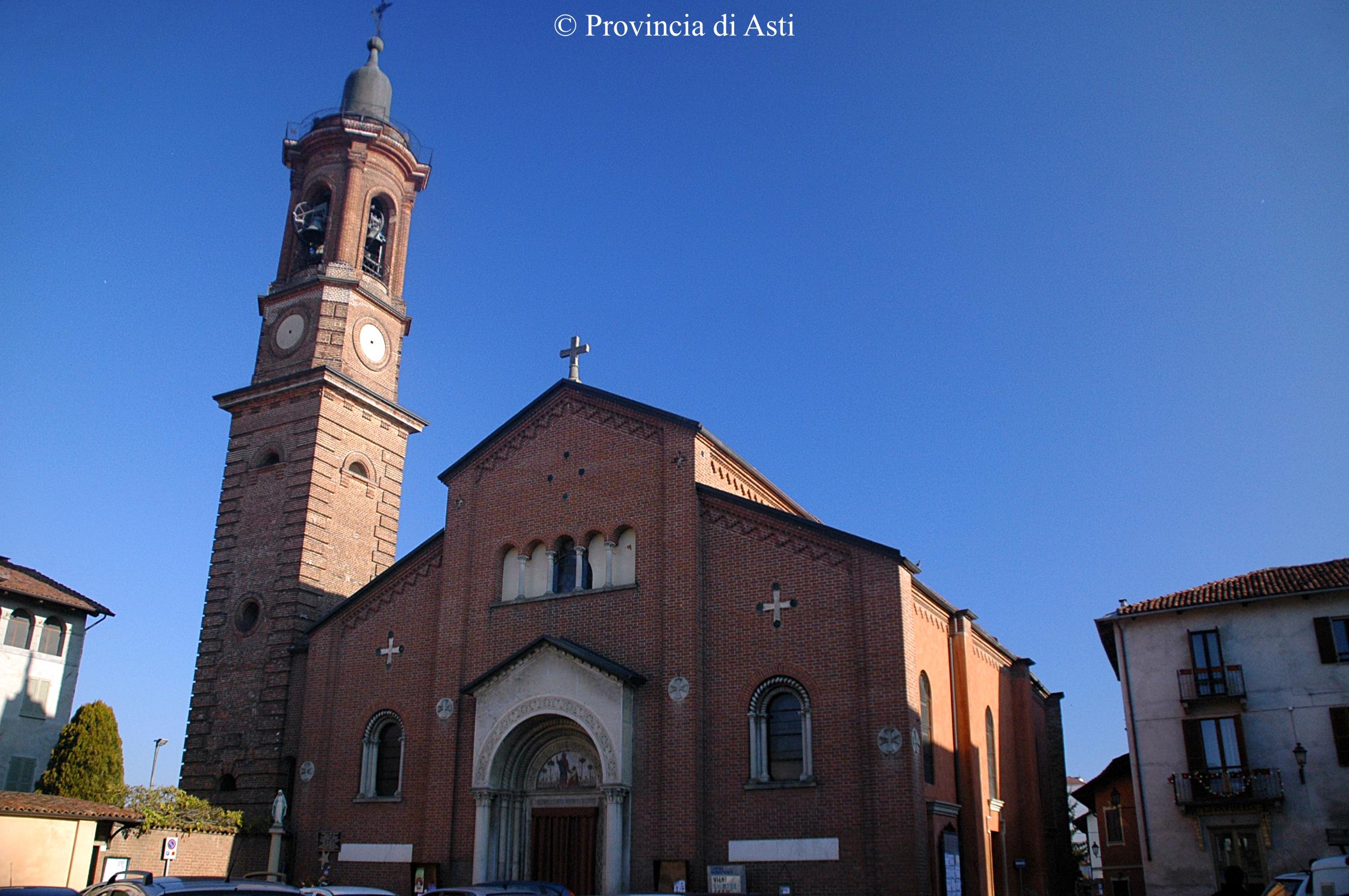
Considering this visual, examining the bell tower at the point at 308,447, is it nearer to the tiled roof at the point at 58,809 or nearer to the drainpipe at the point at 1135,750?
the tiled roof at the point at 58,809

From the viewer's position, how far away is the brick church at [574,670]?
68.5 ft

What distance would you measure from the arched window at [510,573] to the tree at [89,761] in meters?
10.5

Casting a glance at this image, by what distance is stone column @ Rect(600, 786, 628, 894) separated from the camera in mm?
21406

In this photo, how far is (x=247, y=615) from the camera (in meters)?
29.9

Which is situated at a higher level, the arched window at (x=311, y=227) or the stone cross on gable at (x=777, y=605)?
the arched window at (x=311, y=227)

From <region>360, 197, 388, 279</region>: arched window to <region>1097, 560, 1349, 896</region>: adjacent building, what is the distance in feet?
83.6

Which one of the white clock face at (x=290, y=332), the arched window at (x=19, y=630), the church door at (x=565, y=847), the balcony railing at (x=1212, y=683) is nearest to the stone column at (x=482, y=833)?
the church door at (x=565, y=847)

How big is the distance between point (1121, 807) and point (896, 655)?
85.6ft

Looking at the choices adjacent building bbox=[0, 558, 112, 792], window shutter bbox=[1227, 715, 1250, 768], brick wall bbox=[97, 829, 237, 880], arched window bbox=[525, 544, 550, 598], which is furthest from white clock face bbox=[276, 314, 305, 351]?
window shutter bbox=[1227, 715, 1250, 768]

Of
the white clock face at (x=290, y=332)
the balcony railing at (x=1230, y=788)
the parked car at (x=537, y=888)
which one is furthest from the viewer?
A: the white clock face at (x=290, y=332)

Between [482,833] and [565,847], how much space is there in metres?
1.87

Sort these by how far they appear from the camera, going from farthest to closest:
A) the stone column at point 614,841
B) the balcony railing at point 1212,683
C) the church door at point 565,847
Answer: the balcony railing at point 1212,683 < the church door at point 565,847 < the stone column at point 614,841

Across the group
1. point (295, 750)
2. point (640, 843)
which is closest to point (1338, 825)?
point (640, 843)

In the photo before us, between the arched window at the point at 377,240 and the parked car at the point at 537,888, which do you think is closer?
the parked car at the point at 537,888
